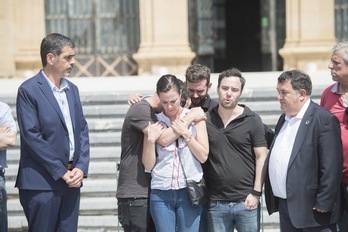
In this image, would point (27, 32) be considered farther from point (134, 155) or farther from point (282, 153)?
point (282, 153)

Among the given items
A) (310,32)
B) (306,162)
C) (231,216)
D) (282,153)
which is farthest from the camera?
(310,32)

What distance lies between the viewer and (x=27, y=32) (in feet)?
45.6

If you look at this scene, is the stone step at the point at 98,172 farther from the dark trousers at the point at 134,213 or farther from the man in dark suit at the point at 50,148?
the dark trousers at the point at 134,213

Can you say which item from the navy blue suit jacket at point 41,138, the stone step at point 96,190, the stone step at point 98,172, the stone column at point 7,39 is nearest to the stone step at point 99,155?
the stone step at point 98,172

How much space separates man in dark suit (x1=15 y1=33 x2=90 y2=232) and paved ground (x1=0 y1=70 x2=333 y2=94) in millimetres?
4904

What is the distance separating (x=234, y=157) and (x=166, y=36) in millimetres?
7376

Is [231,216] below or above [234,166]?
below

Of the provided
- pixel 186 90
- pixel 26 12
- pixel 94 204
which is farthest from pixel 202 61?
pixel 186 90

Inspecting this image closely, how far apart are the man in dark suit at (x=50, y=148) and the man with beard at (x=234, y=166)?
3.50 feet

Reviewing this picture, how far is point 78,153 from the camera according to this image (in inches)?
257

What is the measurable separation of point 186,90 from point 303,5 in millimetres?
7386

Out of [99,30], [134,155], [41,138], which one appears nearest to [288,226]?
[134,155]

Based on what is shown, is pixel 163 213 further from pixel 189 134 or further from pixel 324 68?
pixel 324 68

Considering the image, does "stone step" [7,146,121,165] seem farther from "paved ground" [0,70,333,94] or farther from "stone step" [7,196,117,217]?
"paved ground" [0,70,333,94]
